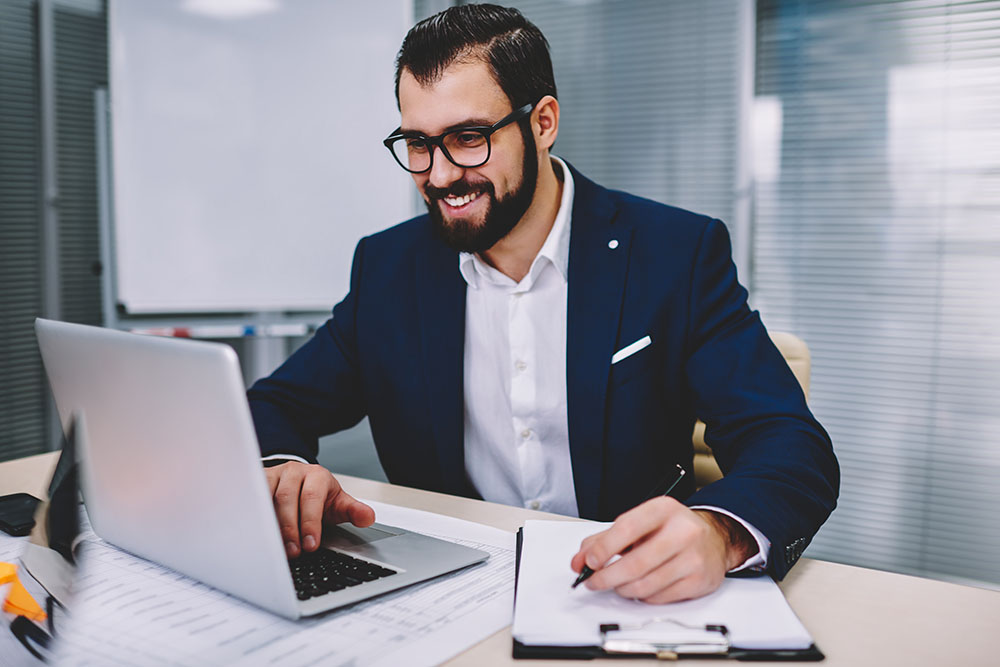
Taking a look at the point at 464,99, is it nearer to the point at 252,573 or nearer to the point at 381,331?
the point at 381,331

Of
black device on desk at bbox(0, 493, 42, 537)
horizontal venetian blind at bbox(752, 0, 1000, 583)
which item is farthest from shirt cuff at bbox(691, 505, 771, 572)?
horizontal venetian blind at bbox(752, 0, 1000, 583)

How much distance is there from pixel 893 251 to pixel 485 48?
70.6 inches

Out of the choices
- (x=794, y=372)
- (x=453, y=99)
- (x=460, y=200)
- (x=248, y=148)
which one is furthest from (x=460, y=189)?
(x=248, y=148)

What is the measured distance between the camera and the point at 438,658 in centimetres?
65

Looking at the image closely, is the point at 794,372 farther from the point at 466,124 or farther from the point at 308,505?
the point at 308,505

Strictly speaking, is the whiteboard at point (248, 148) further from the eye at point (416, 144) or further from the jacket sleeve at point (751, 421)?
the jacket sleeve at point (751, 421)

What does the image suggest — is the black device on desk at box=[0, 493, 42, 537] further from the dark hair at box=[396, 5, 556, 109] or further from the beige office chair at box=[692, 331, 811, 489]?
the beige office chair at box=[692, 331, 811, 489]

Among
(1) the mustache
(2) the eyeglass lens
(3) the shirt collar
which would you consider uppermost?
(2) the eyeglass lens

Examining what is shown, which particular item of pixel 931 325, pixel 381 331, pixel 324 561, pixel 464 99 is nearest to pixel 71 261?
pixel 381 331

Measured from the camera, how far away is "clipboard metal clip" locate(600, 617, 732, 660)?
0.64 m

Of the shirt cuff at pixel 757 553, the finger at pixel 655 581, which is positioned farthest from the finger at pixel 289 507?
the shirt cuff at pixel 757 553

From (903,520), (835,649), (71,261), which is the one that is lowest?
(903,520)

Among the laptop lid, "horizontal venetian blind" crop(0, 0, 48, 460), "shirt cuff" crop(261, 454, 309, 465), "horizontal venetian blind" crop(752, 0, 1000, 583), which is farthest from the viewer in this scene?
"horizontal venetian blind" crop(0, 0, 48, 460)

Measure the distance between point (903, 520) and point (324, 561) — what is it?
7.51ft
